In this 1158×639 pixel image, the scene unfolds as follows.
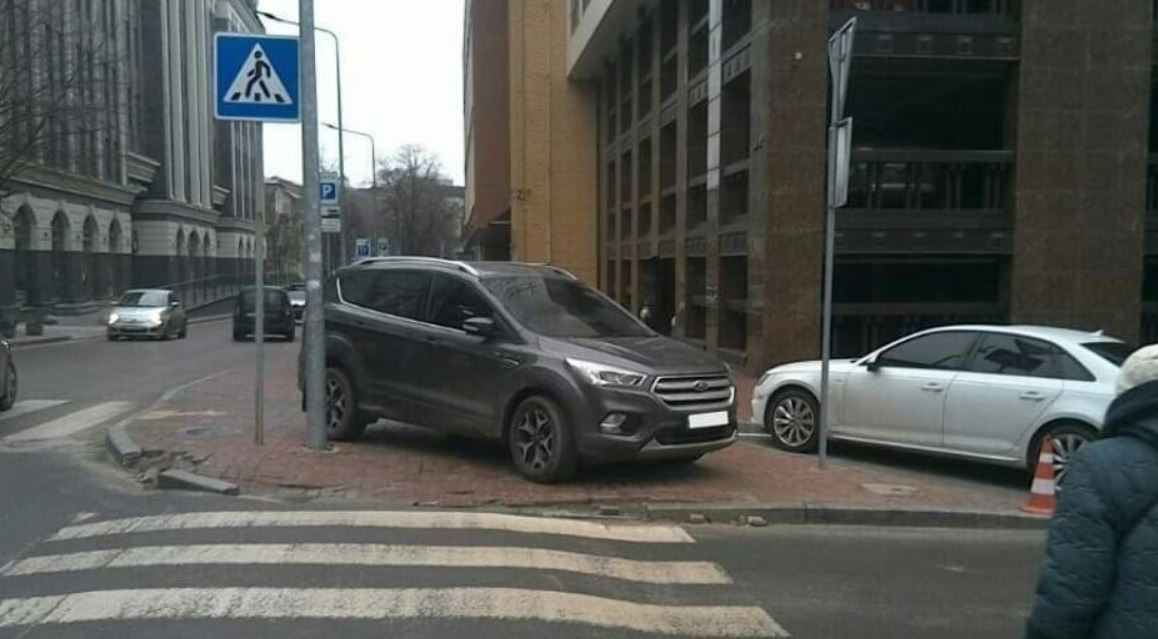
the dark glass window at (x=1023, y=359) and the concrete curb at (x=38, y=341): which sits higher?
the dark glass window at (x=1023, y=359)

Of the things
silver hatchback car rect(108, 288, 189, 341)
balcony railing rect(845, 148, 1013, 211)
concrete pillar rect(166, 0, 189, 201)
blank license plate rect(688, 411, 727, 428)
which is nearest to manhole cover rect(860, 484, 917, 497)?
blank license plate rect(688, 411, 727, 428)

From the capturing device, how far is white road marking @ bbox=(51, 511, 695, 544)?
6.48 meters

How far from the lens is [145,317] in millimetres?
29141

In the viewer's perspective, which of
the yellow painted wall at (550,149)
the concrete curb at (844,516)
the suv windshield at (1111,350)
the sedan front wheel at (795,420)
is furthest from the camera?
the yellow painted wall at (550,149)

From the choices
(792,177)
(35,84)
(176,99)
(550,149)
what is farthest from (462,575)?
(176,99)

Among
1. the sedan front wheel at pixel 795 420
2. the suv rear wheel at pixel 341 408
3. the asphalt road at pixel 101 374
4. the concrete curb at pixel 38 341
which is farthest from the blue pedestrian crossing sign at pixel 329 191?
the sedan front wheel at pixel 795 420

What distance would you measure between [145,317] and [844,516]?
2634cm

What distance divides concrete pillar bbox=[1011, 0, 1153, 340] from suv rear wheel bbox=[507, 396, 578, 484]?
9.98m

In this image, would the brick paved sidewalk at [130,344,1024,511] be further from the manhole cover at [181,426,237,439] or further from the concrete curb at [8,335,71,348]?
the concrete curb at [8,335,71,348]

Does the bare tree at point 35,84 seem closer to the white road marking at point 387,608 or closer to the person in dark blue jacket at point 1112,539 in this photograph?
the white road marking at point 387,608

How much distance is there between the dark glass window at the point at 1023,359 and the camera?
853 centimetres

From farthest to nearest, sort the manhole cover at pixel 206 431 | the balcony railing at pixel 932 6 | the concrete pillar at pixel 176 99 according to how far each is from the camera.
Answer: the concrete pillar at pixel 176 99
the balcony railing at pixel 932 6
the manhole cover at pixel 206 431

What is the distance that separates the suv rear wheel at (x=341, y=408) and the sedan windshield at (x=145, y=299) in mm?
22849

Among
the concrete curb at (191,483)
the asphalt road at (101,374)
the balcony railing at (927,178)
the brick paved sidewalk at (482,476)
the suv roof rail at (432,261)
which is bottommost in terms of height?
the asphalt road at (101,374)
